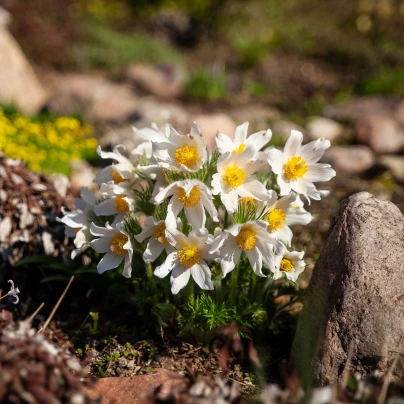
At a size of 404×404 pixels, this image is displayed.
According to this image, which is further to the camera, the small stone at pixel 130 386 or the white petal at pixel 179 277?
the white petal at pixel 179 277

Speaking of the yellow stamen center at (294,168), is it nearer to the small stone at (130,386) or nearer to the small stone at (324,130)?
the small stone at (130,386)

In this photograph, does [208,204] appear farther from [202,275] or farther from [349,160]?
[349,160]

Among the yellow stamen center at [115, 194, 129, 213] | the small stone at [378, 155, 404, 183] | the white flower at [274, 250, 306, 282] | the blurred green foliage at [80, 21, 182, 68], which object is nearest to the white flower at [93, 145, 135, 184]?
the yellow stamen center at [115, 194, 129, 213]

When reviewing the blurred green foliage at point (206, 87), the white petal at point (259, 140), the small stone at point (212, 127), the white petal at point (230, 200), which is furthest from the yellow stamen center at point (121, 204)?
the blurred green foliage at point (206, 87)

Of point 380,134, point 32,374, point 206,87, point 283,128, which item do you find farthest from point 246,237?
point 206,87

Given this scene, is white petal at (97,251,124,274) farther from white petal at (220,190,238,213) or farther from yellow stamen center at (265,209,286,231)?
yellow stamen center at (265,209,286,231)

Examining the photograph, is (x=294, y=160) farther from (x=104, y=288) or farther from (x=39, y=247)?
(x=39, y=247)

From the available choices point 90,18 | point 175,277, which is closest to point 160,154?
point 175,277
